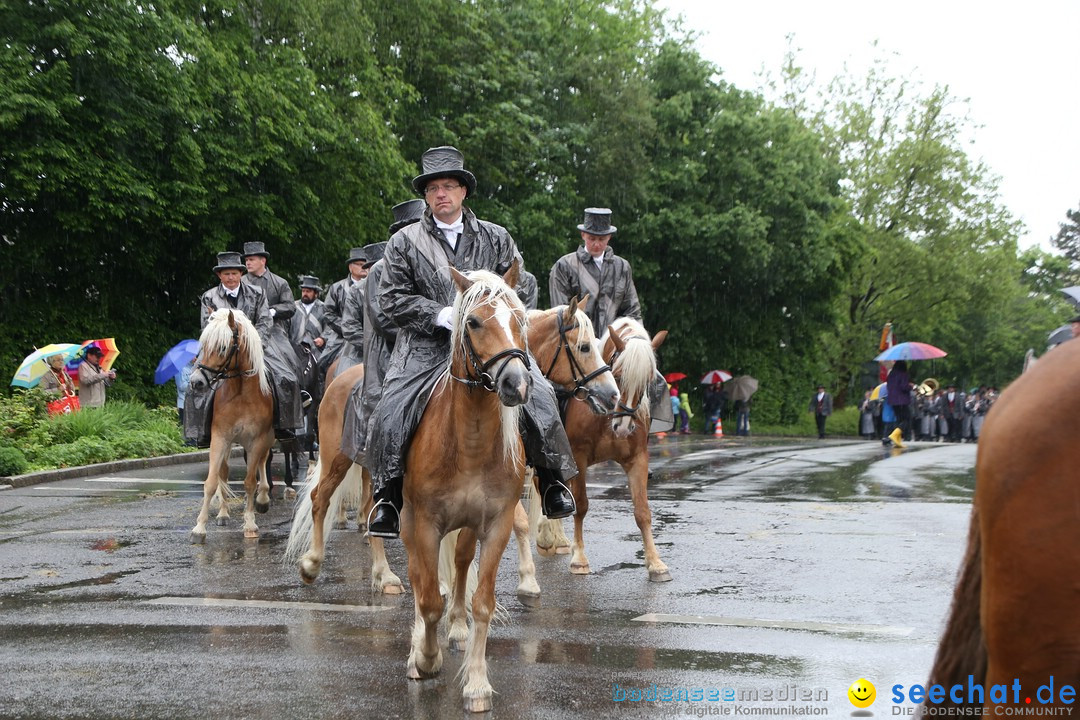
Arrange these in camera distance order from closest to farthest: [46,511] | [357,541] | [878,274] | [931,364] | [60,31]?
[357,541], [46,511], [60,31], [878,274], [931,364]

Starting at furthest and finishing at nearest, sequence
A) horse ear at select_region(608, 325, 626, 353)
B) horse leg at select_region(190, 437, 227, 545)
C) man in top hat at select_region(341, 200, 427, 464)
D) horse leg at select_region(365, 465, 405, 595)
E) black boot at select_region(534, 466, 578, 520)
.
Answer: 1. horse leg at select_region(190, 437, 227, 545)
2. horse ear at select_region(608, 325, 626, 353)
3. horse leg at select_region(365, 465, 405, 595)
4. man in top hat at select_region(341, 200, 427, 464)
5. black boot at select_region(534, 466, 578, 520)

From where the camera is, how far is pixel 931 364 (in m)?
72.9

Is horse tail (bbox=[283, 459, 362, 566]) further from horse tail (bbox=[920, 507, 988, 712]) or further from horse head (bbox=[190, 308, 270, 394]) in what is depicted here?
horse tail (bbox=[920, 507, 988, 712])

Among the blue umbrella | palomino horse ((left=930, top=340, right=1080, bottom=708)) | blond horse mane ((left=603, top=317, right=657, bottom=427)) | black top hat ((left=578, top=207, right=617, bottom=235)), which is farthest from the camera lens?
the blue umbrella

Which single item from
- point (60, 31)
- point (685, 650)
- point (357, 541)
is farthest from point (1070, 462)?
point (60, 31)

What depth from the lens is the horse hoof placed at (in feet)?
18.4

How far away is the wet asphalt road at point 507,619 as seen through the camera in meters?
5.81

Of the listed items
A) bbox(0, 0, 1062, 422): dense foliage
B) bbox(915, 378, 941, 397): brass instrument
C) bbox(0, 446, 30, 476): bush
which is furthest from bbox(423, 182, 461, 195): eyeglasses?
bbox(915, 378, 941, 397): brass instrument

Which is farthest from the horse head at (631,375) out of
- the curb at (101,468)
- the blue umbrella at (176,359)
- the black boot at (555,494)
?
the blue umbrella at (176,359)

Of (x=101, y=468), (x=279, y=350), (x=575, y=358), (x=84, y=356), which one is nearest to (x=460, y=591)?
(x=575, y=358)

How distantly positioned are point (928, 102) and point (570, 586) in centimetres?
5081

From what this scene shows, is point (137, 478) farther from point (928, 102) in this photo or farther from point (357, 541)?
Result: point (928, 102)

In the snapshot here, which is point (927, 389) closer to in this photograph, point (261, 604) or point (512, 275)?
point (261, 604)

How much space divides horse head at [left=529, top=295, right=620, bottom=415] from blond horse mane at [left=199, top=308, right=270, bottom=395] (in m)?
4.23
